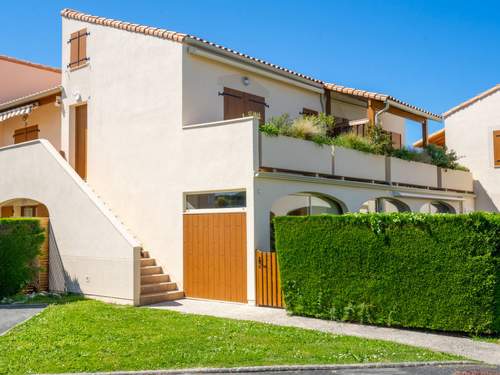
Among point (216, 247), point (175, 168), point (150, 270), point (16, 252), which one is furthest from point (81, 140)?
point (216, 247)

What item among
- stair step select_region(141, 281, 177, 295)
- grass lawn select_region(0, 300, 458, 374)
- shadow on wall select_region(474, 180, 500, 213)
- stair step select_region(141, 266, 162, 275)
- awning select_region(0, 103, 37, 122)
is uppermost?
awning select_region(0, 103, 37, 122)

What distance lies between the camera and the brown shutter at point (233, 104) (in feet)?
56.9

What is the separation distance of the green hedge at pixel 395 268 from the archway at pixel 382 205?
6118mm

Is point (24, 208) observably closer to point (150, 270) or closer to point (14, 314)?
point (150, 270)

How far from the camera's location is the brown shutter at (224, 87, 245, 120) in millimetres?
17328

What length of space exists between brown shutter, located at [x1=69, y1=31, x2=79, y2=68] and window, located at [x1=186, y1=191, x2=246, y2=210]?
7861 mm

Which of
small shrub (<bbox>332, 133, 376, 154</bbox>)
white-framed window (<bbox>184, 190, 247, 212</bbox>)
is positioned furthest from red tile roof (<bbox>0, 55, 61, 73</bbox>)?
small shrub (<bbox>332, 133, 376, 154</bbox>)

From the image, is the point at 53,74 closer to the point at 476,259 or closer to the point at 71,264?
the point at 71,264

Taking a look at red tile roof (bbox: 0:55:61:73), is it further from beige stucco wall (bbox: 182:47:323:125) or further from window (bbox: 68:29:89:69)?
beige stucco wall (bbox: 182:47:323:125)

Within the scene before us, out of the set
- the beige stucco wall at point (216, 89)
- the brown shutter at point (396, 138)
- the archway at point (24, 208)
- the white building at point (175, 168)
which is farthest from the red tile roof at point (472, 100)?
the archway at point (24, 208)

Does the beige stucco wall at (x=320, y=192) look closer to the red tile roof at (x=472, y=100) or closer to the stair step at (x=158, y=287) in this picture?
the stair step at (x=158, y=287)

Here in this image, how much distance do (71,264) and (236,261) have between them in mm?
5343

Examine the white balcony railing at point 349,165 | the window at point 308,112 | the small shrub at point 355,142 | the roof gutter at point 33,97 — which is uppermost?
the roof gutter at point 33,97

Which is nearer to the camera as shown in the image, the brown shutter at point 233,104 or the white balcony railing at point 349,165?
the white balcony railing at point 349,165
